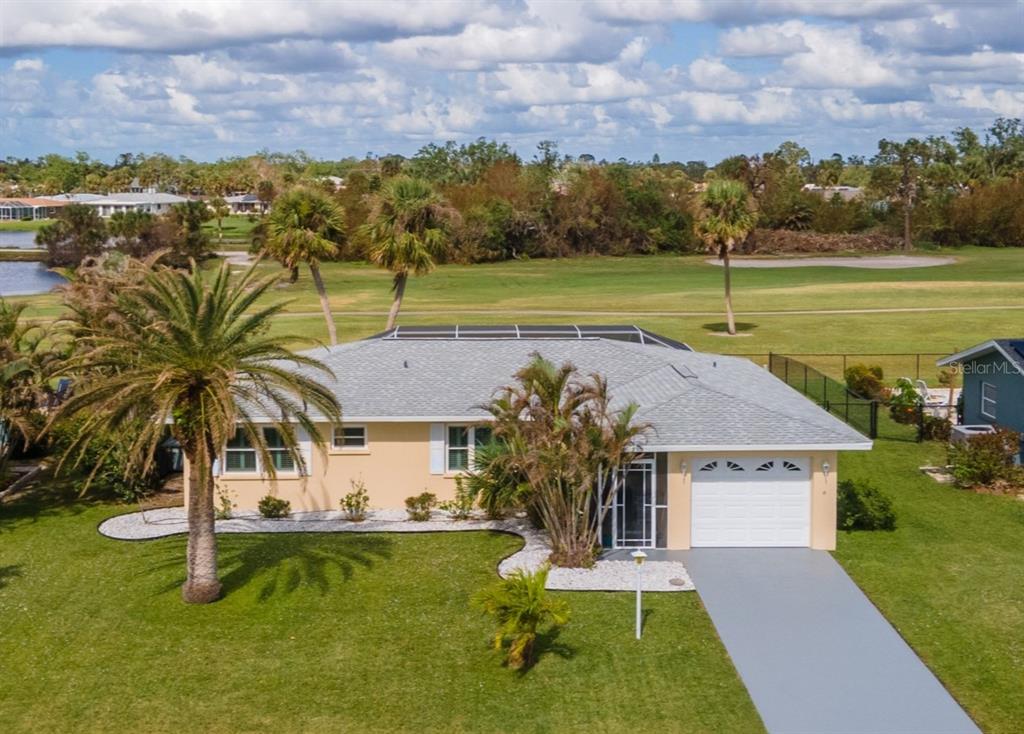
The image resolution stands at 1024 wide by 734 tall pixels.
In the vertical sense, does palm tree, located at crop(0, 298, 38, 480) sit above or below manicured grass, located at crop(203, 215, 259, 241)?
below

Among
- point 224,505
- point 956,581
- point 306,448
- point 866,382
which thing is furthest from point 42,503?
point 866,382

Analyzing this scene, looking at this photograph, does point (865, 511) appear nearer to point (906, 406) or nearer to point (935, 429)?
point (935, 429)

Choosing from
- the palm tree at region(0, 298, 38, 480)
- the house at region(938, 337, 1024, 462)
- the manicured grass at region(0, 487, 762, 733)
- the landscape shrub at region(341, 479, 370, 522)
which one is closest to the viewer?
the manicured grass at region(0, 487, 762, 733)

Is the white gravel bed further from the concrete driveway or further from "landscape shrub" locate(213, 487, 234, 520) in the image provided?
the concrete driveway

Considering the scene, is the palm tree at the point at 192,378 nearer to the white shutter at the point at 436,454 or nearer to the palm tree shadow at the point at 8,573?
the palm tree shadow at the point at 8,573

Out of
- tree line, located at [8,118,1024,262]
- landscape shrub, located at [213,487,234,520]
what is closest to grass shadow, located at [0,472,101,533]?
landscape shrub, located at [213,487,234,520]

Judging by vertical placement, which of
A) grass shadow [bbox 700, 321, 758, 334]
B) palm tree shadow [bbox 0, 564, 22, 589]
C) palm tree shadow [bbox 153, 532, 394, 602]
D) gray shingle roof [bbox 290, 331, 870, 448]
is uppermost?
gray shingle roof [bbox 290, 331, 870, 448]
